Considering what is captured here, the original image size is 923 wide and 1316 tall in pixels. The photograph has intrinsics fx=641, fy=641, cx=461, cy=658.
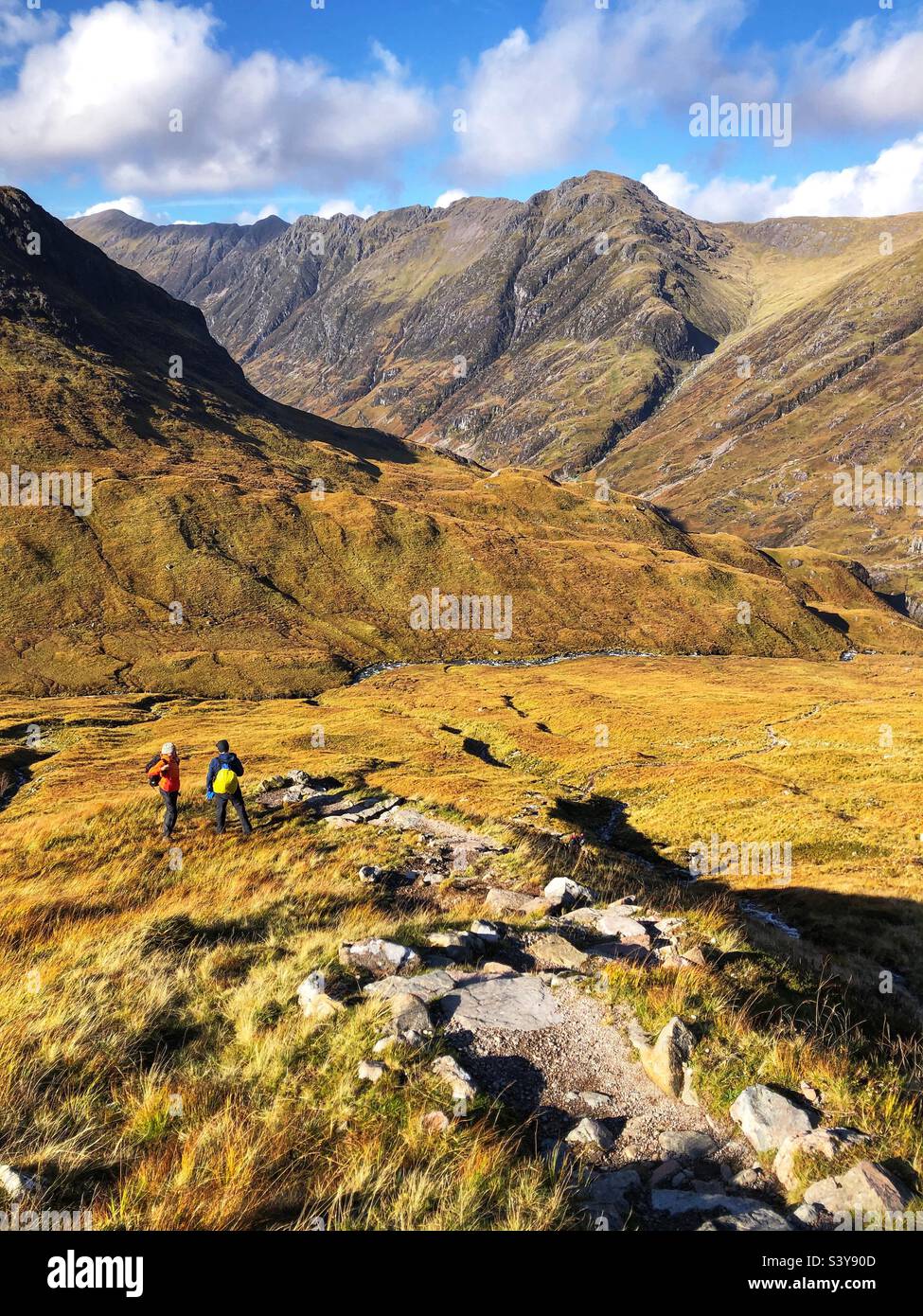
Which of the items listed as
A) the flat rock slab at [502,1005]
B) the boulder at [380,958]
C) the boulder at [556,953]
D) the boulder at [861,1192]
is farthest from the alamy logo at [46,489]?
the boulder at [861,1192]

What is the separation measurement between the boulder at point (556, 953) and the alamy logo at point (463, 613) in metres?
126

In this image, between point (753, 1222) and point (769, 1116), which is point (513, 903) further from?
point (753, 1222)

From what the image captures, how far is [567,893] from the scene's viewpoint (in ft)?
47.0

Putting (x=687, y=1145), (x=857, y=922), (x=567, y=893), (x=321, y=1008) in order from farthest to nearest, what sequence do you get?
(x=857, y=922)
(x=567, y=893)
(x=321, y=1008)
(x=687, y=1145)

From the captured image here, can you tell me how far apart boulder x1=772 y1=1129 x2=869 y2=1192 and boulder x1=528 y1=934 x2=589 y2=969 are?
14.1ft

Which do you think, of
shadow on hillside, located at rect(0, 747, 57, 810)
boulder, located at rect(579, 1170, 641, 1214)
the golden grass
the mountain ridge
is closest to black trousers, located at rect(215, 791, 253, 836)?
the golden grass

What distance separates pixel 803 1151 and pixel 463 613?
139331 mm

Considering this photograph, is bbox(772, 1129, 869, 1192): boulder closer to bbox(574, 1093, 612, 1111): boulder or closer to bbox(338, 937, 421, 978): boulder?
bbox(574, 1093, 612, 1111): boulder

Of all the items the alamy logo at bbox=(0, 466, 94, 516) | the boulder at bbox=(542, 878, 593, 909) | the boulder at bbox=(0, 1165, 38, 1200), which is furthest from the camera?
the alamy logo at bbox=(0, 466, 94, 516)

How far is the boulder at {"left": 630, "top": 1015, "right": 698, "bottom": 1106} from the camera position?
740cm

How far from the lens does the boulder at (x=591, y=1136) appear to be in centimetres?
646

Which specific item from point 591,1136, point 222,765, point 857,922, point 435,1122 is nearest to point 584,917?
point 591,1136

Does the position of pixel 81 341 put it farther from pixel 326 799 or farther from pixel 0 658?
pixel 326 799
